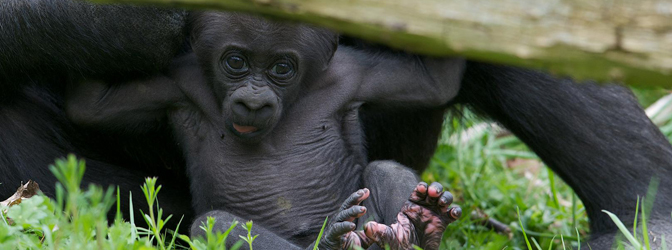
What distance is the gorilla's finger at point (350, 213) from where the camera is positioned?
230 centimetres

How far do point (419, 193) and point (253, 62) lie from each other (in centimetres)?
66

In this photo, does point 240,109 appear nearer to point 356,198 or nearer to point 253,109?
point 253,109

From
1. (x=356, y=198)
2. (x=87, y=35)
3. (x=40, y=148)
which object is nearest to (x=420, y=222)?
(x=356, y=198)

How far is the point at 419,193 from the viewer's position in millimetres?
2400

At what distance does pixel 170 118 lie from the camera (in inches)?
112

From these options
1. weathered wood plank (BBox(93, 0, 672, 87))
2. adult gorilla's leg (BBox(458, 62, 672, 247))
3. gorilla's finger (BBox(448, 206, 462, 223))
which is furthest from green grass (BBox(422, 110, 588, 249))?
weathered wood plank (BBox(93, 0, 672, 87))

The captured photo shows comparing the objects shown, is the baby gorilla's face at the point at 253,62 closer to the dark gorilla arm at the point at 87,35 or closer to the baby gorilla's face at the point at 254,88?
the baby gorilla's face at the point at 254,88

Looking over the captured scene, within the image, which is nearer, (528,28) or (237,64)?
(528,28)

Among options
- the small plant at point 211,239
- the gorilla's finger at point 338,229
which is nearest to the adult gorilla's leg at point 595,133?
the gorilla's finger at point 338,229

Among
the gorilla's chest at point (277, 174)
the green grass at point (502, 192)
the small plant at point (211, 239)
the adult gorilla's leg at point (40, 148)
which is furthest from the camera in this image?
the green grass at point (502, 192)

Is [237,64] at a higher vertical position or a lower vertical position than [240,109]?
higher

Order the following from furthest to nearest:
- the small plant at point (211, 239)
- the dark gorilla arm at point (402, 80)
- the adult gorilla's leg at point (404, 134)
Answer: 1. the adult gorilla's leg at point (404, 134)
2. the dark gorilla arm at point (402, 80)
3. the small plant at point (211, 239)

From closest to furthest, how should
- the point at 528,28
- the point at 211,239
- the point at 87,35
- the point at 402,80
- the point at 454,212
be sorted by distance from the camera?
the point at 528,28 < the point at 211,239 < the point at 454,212 < the point at 87,35 < the point at 402,80

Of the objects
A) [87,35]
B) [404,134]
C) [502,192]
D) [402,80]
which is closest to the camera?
[87,35]
